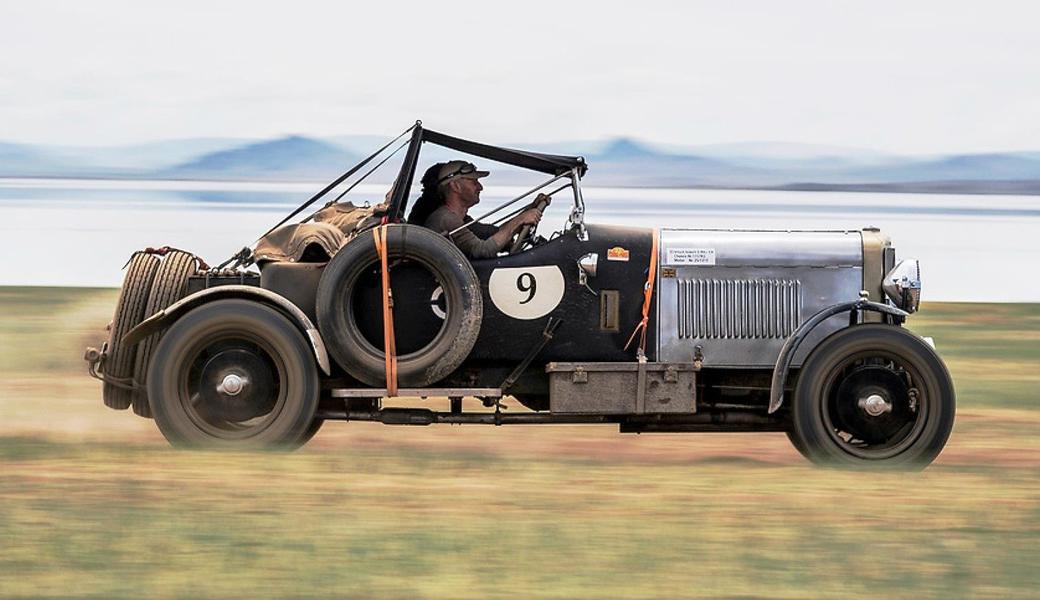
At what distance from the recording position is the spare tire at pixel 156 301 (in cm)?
832

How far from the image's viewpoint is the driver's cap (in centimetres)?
857

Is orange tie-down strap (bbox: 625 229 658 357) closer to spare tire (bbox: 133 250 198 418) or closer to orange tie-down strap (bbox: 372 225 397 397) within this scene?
orange tie-down strap (bbox: 372 225 397 397)

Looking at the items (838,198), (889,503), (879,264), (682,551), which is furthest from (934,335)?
(682,551)

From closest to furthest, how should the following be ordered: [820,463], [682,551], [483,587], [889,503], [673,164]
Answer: [483,587] → [682,551] → [889,503] → [820,463] → [673,164]

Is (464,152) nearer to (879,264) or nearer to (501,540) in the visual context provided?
(879,264)

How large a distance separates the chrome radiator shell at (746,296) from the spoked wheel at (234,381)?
1.69m

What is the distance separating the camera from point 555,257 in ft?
26.9

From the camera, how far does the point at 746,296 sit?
327 inches

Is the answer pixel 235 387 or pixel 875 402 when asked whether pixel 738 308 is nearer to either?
pixel 875 402

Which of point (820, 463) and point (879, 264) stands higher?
point (879, 264)

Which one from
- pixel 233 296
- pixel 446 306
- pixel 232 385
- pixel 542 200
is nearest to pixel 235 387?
pixel 232 385

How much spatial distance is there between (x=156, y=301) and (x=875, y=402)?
11.0ft

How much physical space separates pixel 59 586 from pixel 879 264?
424 cm

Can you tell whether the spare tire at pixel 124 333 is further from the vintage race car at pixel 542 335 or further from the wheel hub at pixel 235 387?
the wheel hub at pixel 235 387
